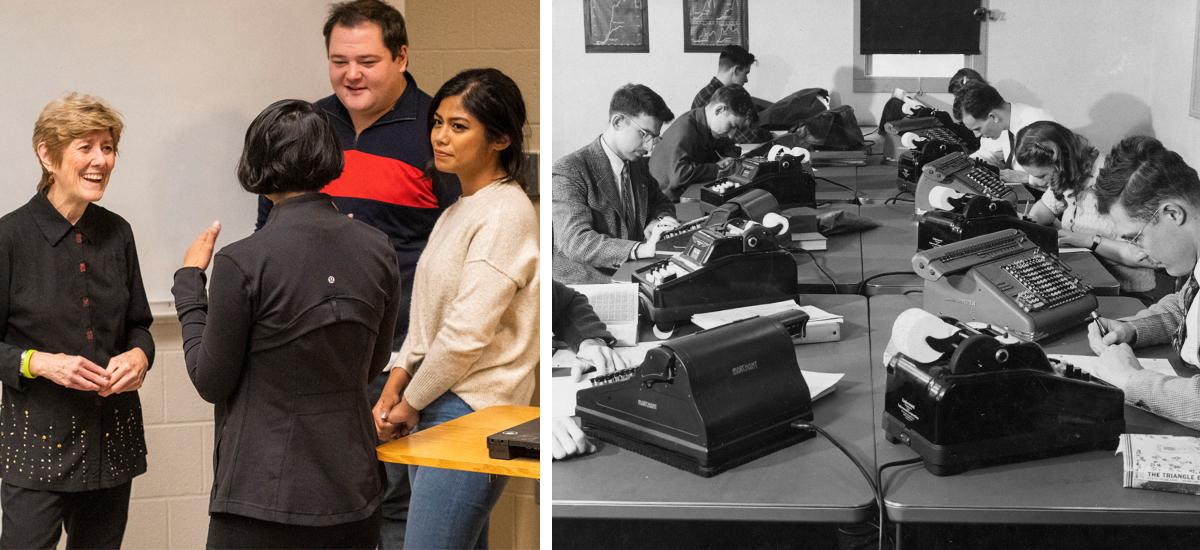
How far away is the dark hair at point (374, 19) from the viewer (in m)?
2.34

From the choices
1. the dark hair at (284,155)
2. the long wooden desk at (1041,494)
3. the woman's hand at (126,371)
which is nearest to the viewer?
the long wooden desk at (1041,494)

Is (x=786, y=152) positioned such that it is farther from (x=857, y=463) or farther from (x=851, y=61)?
A: (x=857, y=463)

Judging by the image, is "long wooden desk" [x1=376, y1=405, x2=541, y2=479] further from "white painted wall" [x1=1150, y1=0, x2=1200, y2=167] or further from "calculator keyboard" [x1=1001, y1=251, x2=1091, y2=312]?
"white painted wall" [x1=1150, y1=0, x2=1200, y2=167]

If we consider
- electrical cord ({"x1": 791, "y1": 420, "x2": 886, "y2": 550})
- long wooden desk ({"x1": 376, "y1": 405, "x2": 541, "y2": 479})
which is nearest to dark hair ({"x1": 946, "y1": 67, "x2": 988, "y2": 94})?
electrical cord ({"x1": 791, "y1": 420, "x2": 886, "y2": 550})

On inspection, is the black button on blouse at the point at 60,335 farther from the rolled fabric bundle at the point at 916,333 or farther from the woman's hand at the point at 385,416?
the rolled fabric bundle at the point at 916,333

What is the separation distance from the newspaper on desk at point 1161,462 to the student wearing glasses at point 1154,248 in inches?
1.9

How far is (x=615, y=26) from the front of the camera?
1.53 meters

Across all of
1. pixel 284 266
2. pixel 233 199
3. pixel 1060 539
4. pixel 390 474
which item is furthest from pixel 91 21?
pixel 1060 539

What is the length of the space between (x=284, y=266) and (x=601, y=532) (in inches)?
26.7

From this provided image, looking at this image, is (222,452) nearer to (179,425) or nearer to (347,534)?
(347,534)

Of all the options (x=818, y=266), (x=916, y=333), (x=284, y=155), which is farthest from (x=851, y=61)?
(x=284, y=155)

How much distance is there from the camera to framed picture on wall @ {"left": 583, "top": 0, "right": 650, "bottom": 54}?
5.00 ft

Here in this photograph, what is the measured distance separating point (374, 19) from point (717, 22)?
110cm

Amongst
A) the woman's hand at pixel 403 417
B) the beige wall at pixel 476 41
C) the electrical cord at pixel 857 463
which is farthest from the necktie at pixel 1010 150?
the beige wall at pixel 476 41
